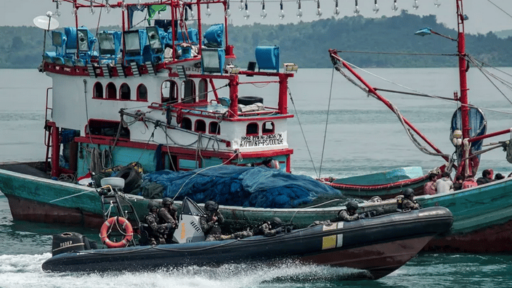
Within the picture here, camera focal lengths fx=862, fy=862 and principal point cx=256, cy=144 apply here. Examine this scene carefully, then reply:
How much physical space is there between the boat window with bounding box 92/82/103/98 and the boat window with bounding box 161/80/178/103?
218cm

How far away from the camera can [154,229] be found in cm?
1792

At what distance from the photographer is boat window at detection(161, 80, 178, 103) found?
24047 mm

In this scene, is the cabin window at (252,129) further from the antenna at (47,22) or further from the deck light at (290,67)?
the antenna at (47,22)

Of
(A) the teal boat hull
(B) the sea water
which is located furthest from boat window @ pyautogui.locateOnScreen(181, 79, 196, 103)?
(B) the sea water

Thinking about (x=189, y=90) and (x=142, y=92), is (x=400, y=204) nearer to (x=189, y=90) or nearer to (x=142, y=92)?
(x=189, y=90)

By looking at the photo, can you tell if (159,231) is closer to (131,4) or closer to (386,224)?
(386,224)

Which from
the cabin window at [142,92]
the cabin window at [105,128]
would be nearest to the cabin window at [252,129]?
the cabin window at [142,92]

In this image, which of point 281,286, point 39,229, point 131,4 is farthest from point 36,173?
point 281,286

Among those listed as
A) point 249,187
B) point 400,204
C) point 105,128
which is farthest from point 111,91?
point 400,204

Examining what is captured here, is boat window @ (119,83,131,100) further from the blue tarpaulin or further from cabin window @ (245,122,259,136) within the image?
cabin window @ (245,122,259,136)

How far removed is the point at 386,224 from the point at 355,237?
0.66m

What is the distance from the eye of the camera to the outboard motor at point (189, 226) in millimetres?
17938

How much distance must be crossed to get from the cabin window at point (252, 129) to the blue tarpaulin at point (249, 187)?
5.07 feet

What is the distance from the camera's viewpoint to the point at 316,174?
3459 cm
